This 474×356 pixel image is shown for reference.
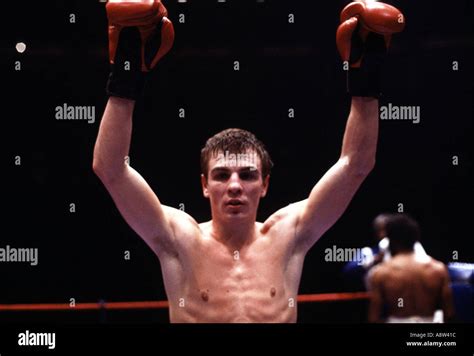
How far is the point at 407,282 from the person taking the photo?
114 inches

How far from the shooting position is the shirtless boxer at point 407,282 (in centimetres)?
282

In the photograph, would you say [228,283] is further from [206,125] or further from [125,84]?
[206,125]

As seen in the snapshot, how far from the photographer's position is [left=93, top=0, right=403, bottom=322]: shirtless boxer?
1.84 metres

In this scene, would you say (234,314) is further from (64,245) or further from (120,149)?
(64,245)

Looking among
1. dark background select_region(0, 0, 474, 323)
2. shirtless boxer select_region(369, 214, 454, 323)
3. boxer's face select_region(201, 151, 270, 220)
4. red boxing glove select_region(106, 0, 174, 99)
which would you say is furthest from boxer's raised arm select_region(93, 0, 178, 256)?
shirtless boxer select_region(369, 214, 454, 323)

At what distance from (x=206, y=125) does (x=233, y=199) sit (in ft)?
3.15

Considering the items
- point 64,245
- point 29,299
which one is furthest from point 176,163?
point 29,299

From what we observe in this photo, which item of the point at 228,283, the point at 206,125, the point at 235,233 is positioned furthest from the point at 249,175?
the point at 206,125

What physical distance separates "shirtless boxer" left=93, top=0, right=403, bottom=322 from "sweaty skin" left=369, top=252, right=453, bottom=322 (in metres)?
0.94

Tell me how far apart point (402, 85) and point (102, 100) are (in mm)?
1181

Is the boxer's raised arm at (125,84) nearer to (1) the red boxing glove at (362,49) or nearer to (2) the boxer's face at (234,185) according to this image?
(2) the boxer's face at (234,185)

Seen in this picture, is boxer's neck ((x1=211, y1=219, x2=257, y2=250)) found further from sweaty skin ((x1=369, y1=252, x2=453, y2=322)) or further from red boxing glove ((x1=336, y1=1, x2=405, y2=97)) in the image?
sweaty skin ((x1=369, y1=252, x2=453, y2=322))

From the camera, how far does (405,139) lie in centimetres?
316

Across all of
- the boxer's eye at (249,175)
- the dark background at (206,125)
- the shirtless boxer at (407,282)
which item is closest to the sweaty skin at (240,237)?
the boxer's eye at (249,175)
